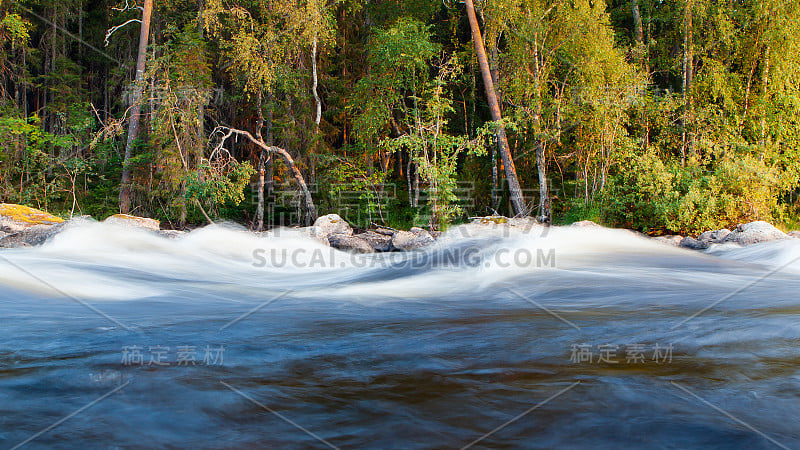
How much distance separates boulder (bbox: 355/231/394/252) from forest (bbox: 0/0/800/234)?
189 centimetres

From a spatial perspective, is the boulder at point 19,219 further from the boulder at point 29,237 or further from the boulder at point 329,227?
the boulder at point 329,227

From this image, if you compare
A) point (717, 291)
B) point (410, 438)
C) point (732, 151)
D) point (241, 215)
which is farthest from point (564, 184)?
point (410, 438)

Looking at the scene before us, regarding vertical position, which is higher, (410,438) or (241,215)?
(241,215)

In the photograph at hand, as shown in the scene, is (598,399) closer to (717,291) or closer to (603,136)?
(717,291)

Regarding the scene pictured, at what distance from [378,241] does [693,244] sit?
22.5ft

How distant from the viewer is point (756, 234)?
1139cm

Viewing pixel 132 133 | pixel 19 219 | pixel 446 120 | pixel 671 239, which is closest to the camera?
pixel 19 219

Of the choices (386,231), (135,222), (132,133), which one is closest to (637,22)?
(386,231)

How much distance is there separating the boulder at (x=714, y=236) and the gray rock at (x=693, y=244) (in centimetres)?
15

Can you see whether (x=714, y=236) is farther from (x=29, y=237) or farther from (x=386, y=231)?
(x=29, y=237)

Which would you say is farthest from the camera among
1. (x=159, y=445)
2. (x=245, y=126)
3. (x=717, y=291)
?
(x=245, y=126)

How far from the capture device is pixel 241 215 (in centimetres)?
1838

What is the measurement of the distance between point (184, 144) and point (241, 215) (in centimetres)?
330

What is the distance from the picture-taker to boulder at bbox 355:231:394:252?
41.2 ft
